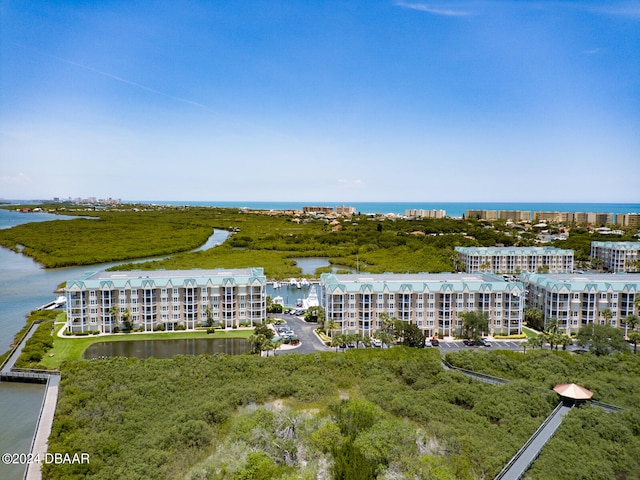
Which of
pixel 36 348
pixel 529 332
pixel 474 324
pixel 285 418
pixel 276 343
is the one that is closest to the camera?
pixel 285 418

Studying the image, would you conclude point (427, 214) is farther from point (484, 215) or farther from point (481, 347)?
point (481, 347)

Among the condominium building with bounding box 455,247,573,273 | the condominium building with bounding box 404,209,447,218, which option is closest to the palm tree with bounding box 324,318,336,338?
the condominium building with bounding box 455,247,573,273

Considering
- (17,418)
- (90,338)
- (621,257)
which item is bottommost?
(17,418)

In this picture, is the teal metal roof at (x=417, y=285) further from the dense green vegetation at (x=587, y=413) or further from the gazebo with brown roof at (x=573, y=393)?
the gazebo with brown roof at (x=573, y=393)

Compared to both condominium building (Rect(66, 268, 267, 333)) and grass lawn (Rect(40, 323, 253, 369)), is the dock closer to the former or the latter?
grass lawn (Rect(40, 323, 253, 369))

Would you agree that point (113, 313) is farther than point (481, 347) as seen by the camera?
Yes

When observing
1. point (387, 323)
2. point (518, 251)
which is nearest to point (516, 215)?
point (518, 251)

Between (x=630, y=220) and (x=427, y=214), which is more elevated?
(x=427, y=214)
